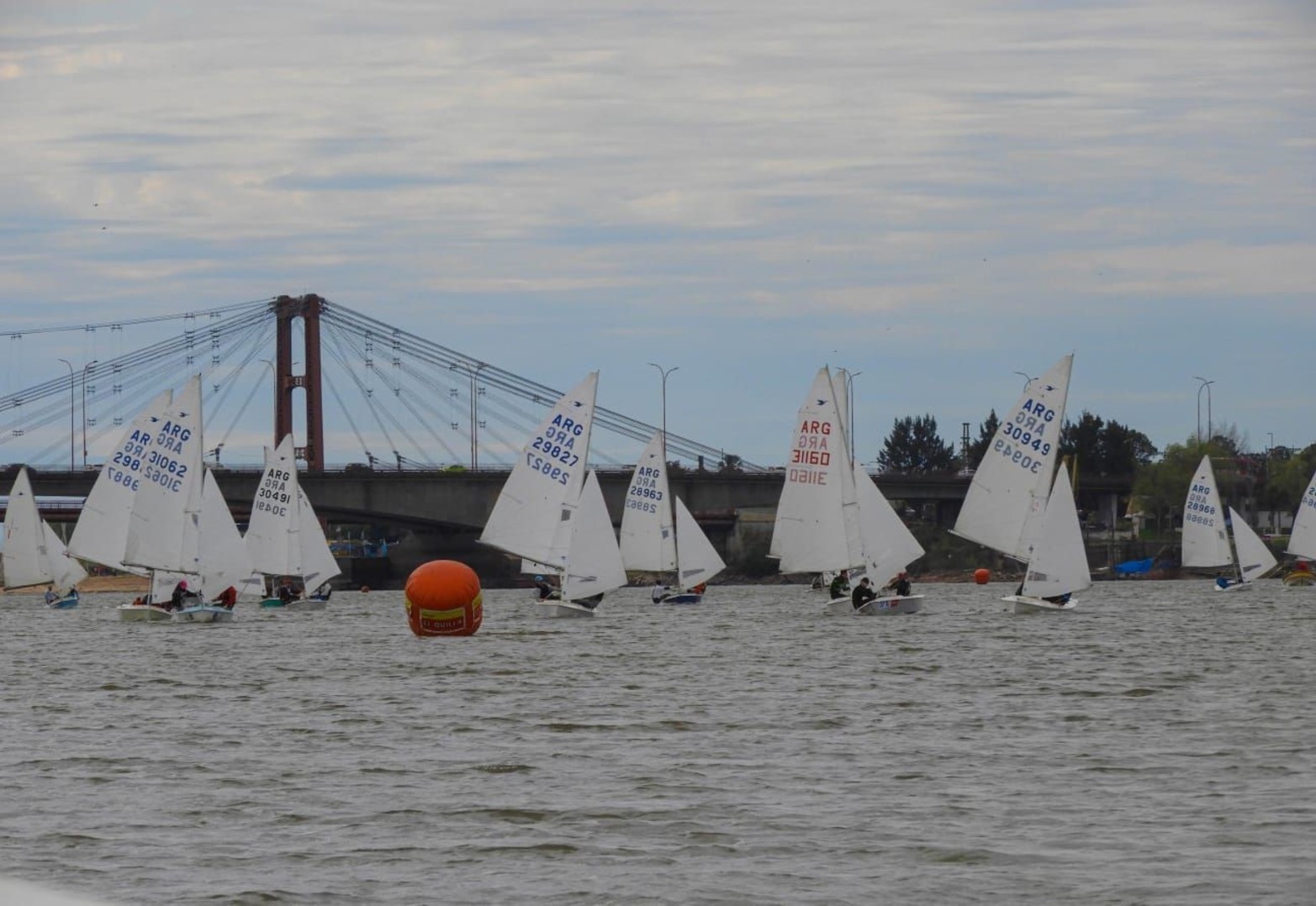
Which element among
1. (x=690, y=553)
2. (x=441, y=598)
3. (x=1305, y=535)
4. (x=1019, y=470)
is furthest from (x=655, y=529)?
(x=1305, y=535)

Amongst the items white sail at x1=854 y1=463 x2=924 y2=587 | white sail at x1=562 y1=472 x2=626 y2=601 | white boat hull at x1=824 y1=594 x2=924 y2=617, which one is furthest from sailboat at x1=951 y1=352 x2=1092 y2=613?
white sail at x1=562 y1=472 x2=626 y2=601

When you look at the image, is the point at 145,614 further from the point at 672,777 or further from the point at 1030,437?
the point at 672,777

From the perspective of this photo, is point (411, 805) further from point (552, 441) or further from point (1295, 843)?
point (552, 441)

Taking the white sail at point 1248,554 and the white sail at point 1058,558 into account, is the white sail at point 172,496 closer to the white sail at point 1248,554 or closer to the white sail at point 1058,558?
the white sail at point 1058,558

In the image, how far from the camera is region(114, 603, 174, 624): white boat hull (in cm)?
6291

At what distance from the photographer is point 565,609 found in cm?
6125

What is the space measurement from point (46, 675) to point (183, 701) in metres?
8.17

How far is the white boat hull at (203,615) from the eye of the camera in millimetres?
62188

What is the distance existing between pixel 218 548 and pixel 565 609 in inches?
533

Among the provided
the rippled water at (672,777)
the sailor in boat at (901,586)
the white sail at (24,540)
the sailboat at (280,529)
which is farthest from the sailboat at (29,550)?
the rippled water at (672,777)

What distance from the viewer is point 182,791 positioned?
2127 cm

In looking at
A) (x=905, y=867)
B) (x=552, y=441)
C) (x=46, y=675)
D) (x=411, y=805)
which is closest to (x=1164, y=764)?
(x=905, y=867)

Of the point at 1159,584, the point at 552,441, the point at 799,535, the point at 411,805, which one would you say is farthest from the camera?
the point at 1159,584

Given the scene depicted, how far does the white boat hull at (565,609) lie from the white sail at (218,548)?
11035 mm
